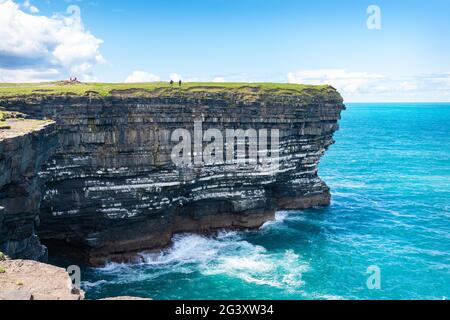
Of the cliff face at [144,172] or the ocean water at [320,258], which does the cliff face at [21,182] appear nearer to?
the cliff face at [144,172]

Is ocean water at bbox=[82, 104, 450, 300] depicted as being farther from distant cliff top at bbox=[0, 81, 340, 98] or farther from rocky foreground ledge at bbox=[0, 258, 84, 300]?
rocky foreground ledge at bbox=[0, 258, 84, 300]

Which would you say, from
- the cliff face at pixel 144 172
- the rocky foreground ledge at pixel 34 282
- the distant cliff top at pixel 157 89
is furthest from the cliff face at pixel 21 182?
the rocky foreground ledge at pixel 34 282

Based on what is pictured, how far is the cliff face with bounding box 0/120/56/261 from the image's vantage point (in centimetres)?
2467

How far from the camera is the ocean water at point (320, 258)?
120ft

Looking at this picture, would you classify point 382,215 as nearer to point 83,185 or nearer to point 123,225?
point 123,225

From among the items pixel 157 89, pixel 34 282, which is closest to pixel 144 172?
pixel 157 89

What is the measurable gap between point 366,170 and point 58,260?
201 ft

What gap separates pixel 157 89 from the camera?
43.9 m

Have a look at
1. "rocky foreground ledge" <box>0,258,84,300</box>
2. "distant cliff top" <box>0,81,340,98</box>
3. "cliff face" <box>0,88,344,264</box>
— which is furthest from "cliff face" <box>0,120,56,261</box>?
"rocky foreground ledge" <box>0,258,84,300</box>

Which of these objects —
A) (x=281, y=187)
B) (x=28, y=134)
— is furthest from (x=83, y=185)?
(x=281, y=187)

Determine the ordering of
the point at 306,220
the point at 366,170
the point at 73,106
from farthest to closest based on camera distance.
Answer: the point at 366,170 < the point at 306,220 < the point at 73,106

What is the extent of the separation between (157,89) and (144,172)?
849cm

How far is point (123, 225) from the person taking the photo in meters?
43.0

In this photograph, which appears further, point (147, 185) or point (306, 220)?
point (306, 220)
